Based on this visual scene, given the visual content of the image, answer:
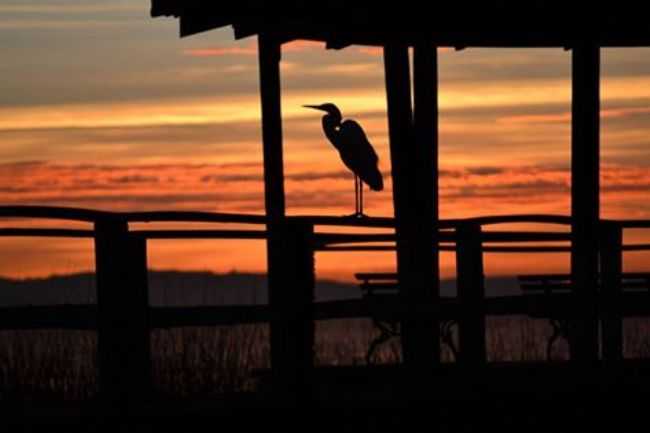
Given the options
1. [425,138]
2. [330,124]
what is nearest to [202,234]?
[425,138]

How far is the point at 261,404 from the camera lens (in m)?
11.2

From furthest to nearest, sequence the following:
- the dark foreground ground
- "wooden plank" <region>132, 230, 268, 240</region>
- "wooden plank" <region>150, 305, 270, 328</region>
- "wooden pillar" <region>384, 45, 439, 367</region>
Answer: "wooden pillar" <region>384, 45, 439, 367</region>
"wooden plank" <region>150, 305, 270, 328</region>
"wooden plank" <region>132, 230, 268, 240</region>
the dark foreground ground

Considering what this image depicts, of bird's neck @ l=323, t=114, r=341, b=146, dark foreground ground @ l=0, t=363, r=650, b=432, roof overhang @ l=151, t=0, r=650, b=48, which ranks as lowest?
dark foreground ground @ l=0, t=363, r=650, b=432

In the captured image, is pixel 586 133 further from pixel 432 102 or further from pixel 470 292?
pixel 470 292

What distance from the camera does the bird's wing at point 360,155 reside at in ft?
55.4

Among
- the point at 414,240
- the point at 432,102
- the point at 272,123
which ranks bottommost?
the point at 414,240

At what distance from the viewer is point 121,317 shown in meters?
11.1

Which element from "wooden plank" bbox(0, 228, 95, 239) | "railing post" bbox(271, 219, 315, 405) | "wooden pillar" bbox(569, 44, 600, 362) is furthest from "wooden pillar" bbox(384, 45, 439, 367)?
"wooden plank" bbox(0, 228, 95, 239)

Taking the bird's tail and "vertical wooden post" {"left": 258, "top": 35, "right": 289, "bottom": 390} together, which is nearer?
"vertical wooden post" {"left": 258, "top": 35, "right": 289, "bottom": 390}

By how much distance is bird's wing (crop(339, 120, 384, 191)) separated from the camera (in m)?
16.9

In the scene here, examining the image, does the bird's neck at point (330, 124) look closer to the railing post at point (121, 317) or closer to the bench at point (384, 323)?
the bench at point (384, 323)

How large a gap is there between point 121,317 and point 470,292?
8.45 feet

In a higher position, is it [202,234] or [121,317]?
[202,234]

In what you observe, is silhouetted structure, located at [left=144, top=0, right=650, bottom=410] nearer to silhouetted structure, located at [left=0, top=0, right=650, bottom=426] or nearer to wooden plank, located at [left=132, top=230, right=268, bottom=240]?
silhouetted structure, located at [left=0, top=0, right=650, bottom=426]
